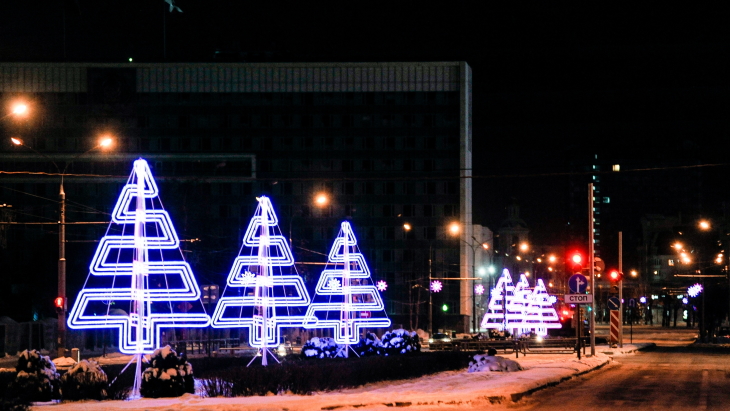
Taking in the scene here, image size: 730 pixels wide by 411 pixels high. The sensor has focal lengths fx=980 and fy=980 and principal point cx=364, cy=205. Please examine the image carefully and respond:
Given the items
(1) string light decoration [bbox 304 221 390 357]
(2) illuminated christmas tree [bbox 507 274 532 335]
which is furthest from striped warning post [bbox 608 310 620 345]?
(1) string light decoration [bbox 304 221 390 357]

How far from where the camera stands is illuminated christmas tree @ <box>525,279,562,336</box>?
6425 cm

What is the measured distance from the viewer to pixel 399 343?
117ft

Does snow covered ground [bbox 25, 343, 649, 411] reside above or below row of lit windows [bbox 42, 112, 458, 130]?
below

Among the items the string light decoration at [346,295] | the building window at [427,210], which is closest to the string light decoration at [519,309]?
the string light decoration at [346,295]

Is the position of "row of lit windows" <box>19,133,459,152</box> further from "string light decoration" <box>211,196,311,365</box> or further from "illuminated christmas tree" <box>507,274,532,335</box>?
"string light decoration" <box>211,196,311,365</box>

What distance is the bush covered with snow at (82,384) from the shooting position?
2138 cm

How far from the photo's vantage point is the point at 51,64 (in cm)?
11425

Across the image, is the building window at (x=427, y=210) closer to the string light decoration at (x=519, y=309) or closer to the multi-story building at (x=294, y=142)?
the multi-story building at (x=294, y=142)

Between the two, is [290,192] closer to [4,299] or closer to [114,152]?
[114,152]

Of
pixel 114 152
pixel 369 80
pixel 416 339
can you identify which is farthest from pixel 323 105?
pixel 416 339

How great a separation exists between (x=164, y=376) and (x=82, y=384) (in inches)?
70.3

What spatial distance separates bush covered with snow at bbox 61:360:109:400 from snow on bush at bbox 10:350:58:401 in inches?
9.8

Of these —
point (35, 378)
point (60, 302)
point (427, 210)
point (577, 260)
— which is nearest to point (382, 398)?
point (35, 378)

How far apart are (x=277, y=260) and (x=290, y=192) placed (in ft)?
287
